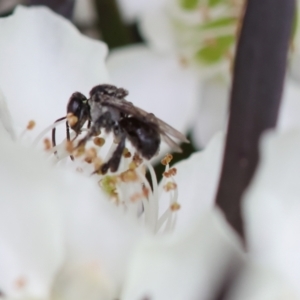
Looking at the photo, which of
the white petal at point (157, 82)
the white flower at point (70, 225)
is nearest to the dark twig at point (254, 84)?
the white flower at point (70, 225)

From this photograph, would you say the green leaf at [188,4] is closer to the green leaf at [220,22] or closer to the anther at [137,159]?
the green leaf at [220,22]

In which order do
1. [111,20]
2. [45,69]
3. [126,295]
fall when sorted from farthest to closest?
[111,20]
[45,69]
[126,295]

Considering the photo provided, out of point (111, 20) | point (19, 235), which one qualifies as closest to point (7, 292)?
point (19, 235)

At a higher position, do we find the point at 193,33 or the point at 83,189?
the point at 83,189

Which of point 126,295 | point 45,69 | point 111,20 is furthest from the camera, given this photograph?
point 111,20

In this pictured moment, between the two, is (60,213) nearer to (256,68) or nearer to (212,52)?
(256,68)

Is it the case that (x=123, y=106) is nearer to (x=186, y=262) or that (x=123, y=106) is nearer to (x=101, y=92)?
(x=101, y=92)
